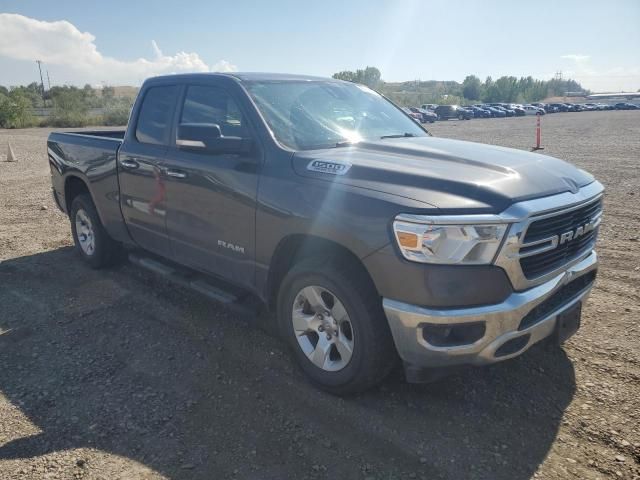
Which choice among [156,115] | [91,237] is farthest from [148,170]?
[91,237]

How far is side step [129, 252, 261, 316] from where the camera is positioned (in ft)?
12.7

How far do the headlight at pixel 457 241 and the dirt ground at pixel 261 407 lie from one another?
1059 mm

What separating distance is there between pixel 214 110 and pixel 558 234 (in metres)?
2.69

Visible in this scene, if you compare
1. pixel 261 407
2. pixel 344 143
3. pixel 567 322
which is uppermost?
pixel 344 143

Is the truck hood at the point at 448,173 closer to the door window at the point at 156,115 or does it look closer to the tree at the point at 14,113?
the door window at the point at 156,115

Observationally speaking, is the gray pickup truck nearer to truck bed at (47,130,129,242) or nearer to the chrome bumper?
the chrome bumper

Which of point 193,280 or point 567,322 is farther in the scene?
point 193,280

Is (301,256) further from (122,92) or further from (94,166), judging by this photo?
(122,92)

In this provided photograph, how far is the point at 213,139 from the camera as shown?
3.39 m

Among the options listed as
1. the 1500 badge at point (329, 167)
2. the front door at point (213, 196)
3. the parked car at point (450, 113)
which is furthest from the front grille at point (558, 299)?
the parked car at point (450, 113)

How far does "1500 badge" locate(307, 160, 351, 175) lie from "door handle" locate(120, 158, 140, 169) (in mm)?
2106

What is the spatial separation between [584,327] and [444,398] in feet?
5.24

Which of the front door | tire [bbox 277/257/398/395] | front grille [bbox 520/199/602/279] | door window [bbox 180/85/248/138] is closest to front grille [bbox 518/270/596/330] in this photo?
front grille [bbox 520/199/602/279]

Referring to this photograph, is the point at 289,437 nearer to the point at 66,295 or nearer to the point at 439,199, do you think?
the point at 439,199
